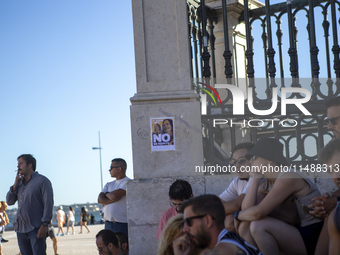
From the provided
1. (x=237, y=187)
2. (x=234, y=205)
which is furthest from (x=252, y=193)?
(x=237, y=187)

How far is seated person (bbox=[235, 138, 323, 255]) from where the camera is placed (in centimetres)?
494

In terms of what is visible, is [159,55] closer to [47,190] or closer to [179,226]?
[47,190]

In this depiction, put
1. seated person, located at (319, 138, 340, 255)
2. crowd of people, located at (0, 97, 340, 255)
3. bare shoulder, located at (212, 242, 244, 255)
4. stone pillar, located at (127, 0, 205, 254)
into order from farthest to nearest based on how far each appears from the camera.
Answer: stone pillar, located at (127, 0, 205, 254) < seated person, located at (319, 138, 340, 255) < crowd of people, located at (0, 97, 340, 255) < bare shoulder, located at (212, 242, 244, 255)

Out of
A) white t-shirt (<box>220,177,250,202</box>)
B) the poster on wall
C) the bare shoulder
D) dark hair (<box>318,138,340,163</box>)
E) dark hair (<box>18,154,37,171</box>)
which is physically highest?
the poster on wall

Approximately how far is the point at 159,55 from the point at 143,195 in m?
1.70

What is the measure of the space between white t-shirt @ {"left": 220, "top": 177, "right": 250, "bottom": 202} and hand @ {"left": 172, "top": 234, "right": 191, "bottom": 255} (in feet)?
7.11

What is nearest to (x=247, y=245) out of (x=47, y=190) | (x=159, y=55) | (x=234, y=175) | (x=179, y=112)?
(x=234, y=175)

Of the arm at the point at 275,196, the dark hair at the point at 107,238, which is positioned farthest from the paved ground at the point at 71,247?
the arm at the point at 275,196

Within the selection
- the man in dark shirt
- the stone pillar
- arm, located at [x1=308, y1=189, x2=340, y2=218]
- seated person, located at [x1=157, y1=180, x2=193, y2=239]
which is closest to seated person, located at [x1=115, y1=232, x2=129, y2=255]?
the stone pillar

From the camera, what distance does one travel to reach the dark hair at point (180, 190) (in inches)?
253

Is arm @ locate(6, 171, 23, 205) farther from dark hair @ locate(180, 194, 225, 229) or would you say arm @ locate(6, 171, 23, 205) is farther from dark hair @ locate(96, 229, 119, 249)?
dark hair @ locate(180, 194, 225, 229)

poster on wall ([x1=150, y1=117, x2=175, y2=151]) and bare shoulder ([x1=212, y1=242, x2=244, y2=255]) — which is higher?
poster on wall ([x1=150, y1=117, x2=175, y2=151])

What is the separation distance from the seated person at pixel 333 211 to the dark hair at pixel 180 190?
1.83 meters

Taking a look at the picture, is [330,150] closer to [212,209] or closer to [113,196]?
[212,209]
